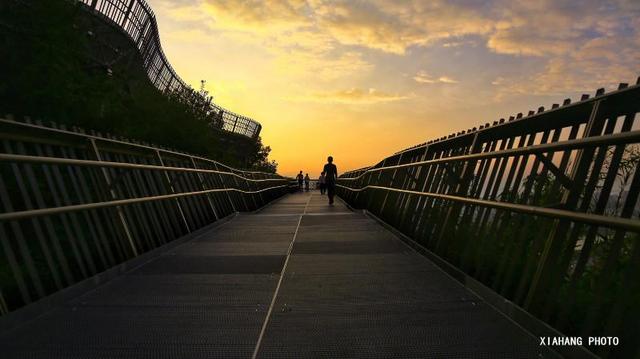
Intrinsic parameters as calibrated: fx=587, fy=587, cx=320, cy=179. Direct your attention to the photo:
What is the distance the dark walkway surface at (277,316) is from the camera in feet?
11.5

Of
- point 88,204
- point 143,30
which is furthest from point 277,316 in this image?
point 143,30

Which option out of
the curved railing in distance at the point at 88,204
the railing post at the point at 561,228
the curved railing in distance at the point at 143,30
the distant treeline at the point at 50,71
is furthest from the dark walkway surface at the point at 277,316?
the curved railing in distance at the point at 143,30

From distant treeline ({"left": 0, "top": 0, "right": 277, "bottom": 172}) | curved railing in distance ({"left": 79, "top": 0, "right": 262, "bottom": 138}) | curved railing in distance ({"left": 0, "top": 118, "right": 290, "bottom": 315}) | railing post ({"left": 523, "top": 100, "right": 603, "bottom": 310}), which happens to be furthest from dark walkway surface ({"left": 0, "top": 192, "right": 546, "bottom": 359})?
curved railing in distance ({"left": 79, "top": 0, "right": 262, "bottom": 138})

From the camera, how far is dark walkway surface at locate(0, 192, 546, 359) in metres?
3.49

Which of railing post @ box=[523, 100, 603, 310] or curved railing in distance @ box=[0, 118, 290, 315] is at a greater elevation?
railing post @ box=[523, 100, 603, 310]

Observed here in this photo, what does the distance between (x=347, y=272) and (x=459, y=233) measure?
155 centimetres

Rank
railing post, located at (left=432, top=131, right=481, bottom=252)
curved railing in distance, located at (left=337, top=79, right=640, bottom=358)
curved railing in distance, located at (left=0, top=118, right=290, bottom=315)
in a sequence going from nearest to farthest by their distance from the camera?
curved railing in distance, located at (left=337, top=79, right=640, bottom=358)
curved railing in distance, located at (left=0, top=118, right=290, bottom=315)
railing post, located at (left=432, top=131, right=481, bottom=252)

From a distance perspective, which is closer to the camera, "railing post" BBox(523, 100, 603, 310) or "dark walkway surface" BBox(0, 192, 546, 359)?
"dark walkway surface" BBox(0, 192, 546, 359)

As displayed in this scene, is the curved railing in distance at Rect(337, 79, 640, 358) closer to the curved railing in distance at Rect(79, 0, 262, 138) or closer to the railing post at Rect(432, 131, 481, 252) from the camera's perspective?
the railing post at Rect(432, 131, 481, 252)

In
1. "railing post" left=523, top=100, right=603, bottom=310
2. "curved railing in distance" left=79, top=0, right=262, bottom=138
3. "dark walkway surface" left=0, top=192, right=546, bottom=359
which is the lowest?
"dark walkway surface" left=0, top=192, right=546, bottom=359

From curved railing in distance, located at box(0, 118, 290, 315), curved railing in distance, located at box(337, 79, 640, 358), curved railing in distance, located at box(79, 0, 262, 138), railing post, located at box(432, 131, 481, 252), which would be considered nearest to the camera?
curved railing in distance, located at box(337, 79, 640, 358)

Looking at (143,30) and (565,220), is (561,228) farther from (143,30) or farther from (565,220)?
(143,30)

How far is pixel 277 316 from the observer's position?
4238mm

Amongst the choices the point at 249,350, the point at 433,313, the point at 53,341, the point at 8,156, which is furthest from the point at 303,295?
the point at 8,156
